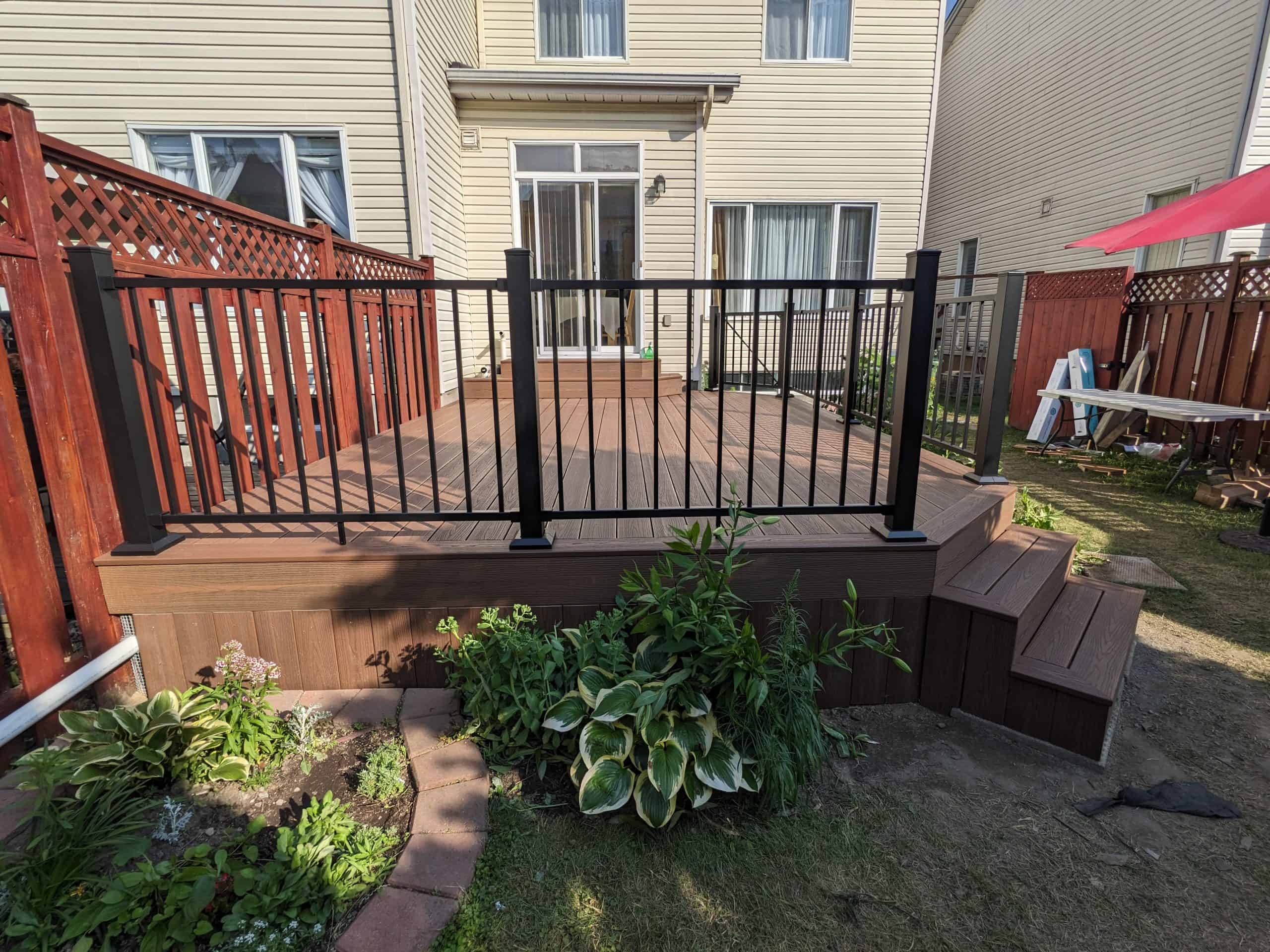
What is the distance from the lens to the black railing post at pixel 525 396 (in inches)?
80.2

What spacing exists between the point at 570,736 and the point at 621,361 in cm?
120

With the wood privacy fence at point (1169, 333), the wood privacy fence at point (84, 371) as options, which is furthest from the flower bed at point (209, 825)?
the wood privacy fence at point (1169, 333)

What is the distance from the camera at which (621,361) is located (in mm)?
2100

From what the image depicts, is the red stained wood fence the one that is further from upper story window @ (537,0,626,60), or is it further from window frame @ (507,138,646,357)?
upper story window @ (537,0,626,60)

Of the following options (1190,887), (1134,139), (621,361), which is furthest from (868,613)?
(1134,139)

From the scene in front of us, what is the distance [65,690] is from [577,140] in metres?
6.48

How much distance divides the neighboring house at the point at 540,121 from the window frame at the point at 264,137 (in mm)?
17

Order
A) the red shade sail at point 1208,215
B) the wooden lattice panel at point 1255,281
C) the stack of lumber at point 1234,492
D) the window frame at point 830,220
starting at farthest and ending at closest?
the window frame at point 830,220
the wooden lattice panel at point 1255,281
the stack of lumber at point 1234,492
the red shade sail at point 1208,215

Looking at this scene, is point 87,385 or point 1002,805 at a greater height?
point 87,385

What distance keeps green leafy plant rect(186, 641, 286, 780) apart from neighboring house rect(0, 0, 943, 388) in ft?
14.5

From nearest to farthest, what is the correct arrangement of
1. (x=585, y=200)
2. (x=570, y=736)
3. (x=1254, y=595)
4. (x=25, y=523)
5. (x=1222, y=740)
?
(x=25, y=523) < (x=570, y=736) < (x=1222, y=740) < (x=1254, y=595) < (x=585, y=200)

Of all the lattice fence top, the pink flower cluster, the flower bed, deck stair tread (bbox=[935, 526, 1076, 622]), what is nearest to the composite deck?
deck stair tread (bbox=[935, 526, 1076, 622])

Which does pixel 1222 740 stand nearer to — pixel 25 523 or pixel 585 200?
pixel 25 523

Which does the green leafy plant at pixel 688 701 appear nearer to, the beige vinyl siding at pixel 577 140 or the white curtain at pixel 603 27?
the beige vinyl siding at pixel 577 140
